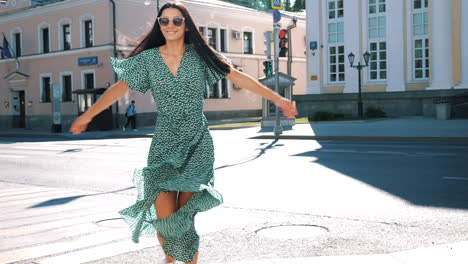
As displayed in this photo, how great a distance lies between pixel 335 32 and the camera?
35.5 meters

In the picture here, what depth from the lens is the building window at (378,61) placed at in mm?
Answer: 33844

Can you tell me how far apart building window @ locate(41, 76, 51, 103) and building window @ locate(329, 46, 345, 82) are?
1790cm

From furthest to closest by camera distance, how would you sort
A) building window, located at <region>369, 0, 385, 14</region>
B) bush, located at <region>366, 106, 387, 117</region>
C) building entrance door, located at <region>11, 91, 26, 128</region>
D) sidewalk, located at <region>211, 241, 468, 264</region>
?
building entrance door, located at <region>11, 91, 26, 128</region>, building window, located at <region>369, 0, 385, 14</region>, bush, located at <region>366, 106, 387, 117</region>, sidewalk, located at <region>211, 241, 468, 264</region>

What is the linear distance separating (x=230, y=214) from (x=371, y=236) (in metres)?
1.92

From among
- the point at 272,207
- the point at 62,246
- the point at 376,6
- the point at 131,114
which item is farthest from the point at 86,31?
the point at 62,246

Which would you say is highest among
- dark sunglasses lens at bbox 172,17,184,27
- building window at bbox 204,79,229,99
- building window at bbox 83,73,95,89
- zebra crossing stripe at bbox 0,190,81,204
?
building window at bbox 83,73,95,89

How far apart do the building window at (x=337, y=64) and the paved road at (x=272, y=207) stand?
21.2 metres

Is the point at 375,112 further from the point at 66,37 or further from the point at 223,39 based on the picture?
the point at 66,37

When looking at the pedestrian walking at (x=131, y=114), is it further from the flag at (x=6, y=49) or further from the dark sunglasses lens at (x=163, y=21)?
the dark sunglasses lens at (x=163, y=21)

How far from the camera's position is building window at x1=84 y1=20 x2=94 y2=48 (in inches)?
1467

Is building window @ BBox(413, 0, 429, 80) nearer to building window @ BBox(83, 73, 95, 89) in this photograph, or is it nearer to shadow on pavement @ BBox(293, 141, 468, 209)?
shadow on pavement @ BBox(293, 141, 468, 209)

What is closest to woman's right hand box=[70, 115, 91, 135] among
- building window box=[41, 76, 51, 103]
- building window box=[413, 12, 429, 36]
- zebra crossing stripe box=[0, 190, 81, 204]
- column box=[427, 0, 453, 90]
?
zebra crossing stripe box=[0, 190, 81, 204]

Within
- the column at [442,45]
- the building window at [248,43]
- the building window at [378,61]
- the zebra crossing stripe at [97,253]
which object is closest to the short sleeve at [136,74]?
the zebra crossing stripe at [97,253]

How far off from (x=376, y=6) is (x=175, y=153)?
3211cm
